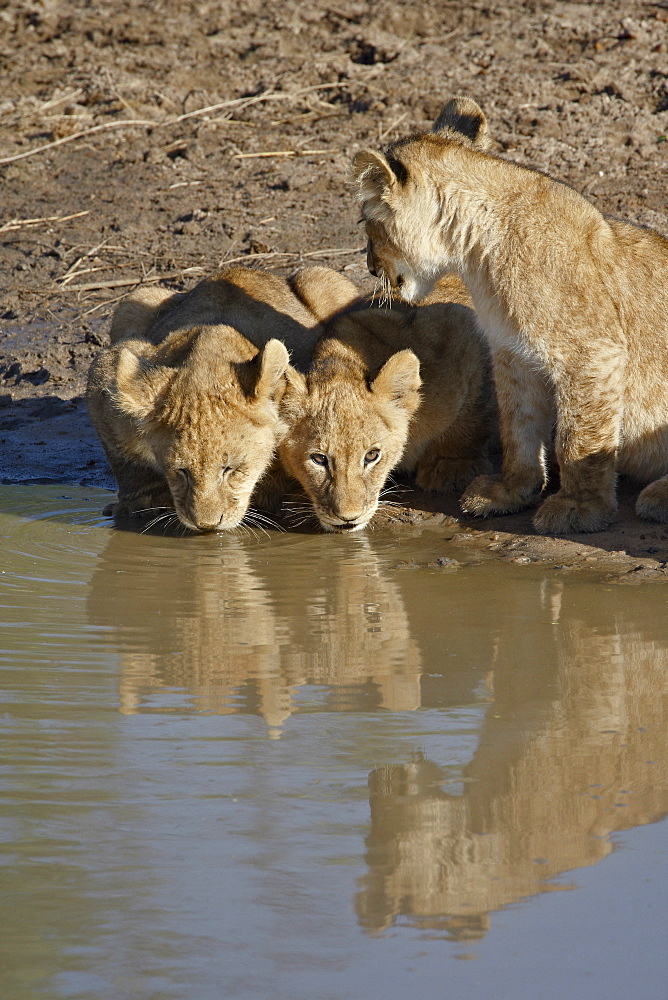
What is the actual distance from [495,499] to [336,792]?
10.8 ft

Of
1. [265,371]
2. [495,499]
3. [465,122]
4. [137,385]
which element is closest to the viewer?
[265,371]

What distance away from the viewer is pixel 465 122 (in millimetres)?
7047

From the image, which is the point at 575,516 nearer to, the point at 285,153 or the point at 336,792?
the point at 336,792

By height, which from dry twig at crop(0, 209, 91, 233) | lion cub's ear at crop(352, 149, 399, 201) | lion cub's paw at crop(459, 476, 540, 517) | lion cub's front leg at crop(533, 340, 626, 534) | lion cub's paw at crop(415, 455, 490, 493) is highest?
lion cub's ear at crop(352, 149, 399, 201)

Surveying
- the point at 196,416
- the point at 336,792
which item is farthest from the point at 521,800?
the point at 196,416

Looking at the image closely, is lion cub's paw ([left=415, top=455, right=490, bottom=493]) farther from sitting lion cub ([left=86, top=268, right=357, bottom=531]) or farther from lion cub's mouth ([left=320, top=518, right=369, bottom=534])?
lion cub's mouth ([left=320, top=518, right=369, bottom=534])

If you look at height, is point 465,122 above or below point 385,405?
above

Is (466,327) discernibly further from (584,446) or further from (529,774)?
(529,774)

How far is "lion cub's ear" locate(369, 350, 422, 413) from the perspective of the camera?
622 cm

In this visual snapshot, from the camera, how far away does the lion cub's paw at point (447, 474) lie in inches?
278

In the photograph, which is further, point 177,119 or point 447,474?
point 177,119

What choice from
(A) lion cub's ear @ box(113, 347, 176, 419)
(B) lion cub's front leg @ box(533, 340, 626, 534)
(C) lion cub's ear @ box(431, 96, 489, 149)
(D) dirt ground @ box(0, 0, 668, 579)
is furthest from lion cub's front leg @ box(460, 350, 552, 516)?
(D) dirt ground @ box(0, 0, 668, 579)

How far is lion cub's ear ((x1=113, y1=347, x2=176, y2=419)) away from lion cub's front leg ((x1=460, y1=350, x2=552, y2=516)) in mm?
1640

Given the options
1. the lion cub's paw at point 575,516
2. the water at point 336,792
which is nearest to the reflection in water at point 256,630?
the water at point 336,792
